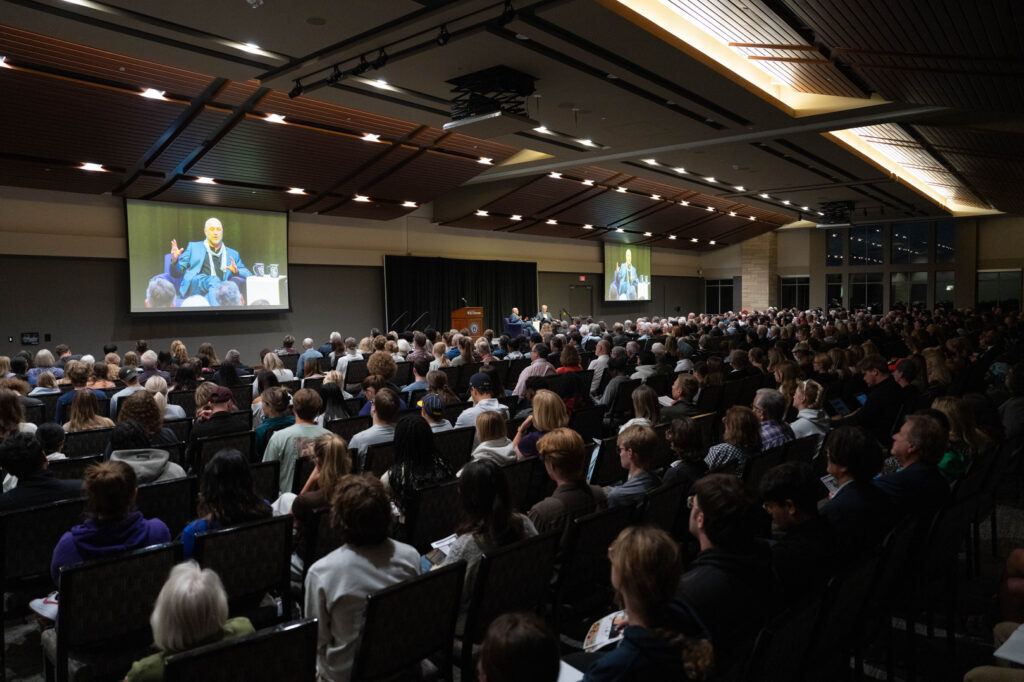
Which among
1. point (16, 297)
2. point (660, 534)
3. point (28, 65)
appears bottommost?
point (660, 534)

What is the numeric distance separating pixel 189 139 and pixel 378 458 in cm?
831

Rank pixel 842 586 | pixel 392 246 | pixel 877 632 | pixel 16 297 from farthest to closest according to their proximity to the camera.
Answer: pixel 392 246 < pixel 16 297 < pixel 877 632 < pixel 842 586

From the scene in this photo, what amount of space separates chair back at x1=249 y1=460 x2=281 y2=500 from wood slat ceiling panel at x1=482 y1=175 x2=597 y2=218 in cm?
1265

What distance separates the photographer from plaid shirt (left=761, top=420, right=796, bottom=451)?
4.48 metres

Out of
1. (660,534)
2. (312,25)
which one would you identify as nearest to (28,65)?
(312,25)

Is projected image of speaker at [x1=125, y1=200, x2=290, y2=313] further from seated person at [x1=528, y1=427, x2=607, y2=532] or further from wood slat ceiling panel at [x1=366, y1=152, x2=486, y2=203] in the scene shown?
seated person at [x1=528, y1=427, x2=607, y2=532]

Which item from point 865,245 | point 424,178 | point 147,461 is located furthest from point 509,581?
point 865,245

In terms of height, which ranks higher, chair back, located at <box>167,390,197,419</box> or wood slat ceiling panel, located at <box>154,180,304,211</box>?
wood slat ceiling panel, located at <box>154,180,304,211</box>

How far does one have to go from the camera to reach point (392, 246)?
17828 millimetres

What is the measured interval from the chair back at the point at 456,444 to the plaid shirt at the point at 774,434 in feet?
6.72

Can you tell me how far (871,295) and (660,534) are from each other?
30.0 metres

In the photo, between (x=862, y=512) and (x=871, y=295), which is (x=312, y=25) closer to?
(x=862, y=512)

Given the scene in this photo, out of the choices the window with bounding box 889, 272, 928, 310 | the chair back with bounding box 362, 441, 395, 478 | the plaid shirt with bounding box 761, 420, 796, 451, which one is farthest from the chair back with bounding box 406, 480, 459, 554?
the window with bounding box 889, 272, 928, 310

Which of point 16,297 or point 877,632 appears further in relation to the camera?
point 16,297
